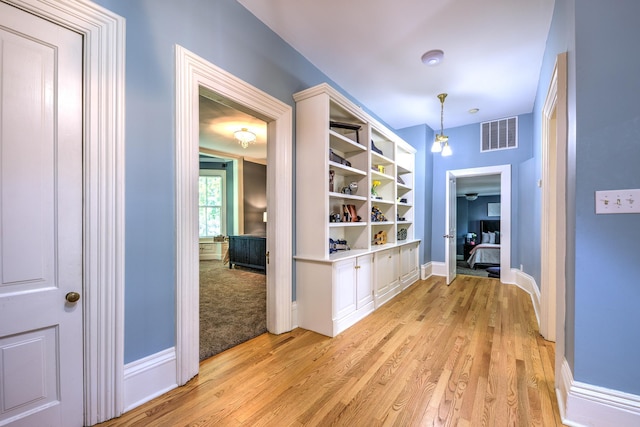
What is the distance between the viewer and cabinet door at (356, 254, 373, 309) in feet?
9.73

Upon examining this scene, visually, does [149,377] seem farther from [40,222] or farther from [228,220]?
[228,220]

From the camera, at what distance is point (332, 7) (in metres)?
2.20

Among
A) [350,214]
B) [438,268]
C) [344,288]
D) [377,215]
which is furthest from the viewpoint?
[438,268]

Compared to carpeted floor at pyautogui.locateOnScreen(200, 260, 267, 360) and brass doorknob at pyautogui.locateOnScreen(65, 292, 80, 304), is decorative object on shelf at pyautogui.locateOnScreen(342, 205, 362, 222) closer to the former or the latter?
carpeted floor at pyautogui.locateOnScreen(200, 260, 267, 360)

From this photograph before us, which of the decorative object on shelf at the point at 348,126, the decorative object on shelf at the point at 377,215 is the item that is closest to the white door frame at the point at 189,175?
the decorative object on shelf at the point at 348,126

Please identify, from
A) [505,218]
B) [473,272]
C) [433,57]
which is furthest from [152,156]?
[473,272]

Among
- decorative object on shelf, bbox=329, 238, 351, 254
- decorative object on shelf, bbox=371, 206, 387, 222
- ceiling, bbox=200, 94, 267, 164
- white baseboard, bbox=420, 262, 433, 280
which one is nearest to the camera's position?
decorative object on shelf, bbox=329, 238, 351, 254

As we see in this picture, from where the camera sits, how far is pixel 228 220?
7648 millimetres

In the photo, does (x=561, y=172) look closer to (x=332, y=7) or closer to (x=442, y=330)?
(x=442, y=330)

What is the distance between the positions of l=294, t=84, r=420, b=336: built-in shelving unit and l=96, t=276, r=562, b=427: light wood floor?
0.32m

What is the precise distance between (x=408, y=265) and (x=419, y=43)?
3171mm

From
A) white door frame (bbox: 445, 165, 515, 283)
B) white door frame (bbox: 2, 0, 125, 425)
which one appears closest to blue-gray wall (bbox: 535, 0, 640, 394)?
white door frame (bbox: 2, 0, 125, 425)

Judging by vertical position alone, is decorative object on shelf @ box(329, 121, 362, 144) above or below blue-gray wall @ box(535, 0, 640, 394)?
above

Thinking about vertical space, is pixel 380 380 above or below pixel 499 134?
below
